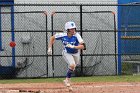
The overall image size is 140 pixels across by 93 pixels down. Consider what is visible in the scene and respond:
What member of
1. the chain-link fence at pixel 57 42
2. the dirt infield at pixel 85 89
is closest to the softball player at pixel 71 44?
the dirt infield at pixel 85 89

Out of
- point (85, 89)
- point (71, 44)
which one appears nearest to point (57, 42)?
point (71, 44)

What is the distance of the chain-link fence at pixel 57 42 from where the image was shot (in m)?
18.6

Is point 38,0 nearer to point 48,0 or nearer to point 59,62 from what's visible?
point 48,0

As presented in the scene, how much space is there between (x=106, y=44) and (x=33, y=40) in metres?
3.01

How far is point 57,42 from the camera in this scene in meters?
19.1

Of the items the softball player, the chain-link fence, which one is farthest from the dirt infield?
the chain-link fence

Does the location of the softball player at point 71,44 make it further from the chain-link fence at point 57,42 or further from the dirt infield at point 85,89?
the chain-link fence at point 57,42

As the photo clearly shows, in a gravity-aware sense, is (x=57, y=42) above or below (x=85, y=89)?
above

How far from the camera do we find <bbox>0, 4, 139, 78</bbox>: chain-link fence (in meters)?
18.6

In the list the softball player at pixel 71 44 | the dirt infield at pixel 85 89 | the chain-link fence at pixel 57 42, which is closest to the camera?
the dirt infield at pixel 85 89

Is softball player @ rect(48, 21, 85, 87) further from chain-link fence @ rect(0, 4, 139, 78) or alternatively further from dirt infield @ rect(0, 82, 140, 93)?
chain-link fence @ rect(0, 4, 139, 78)

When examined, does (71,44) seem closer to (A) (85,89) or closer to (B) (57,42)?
(A) (85,89)

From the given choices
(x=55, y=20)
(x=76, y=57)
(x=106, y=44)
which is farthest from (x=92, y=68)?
(x=76, y=57)

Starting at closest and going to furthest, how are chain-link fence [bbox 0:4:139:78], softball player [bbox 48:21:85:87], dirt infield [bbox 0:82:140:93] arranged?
dirt infield [bbox 0:82:140:93]
softball player [bbox 48:21:85:87]
chain-link fence [bbox 0:4:139:78]
